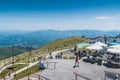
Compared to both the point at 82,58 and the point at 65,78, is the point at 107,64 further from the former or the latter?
the point at 65,78

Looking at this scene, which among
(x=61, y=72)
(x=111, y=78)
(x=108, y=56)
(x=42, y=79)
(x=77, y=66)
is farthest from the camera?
(x=108, y=56)

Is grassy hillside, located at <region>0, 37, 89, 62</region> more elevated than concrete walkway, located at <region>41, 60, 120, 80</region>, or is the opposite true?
concrete walkway, located at <region>41, 60, 120, 80</region>

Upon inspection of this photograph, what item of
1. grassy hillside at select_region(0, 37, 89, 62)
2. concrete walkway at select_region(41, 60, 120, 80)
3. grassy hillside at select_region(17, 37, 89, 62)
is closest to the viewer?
concrete walkway at select_region(41, 60, 120, 80)

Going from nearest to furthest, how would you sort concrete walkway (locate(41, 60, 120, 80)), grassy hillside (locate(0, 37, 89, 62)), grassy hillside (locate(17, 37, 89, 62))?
concrete walkway (locate(41, 60, 120, 80)), grassy hillside (locate(0, 37, 89, 62)), grassy hillside (locate(17, 37, 89, 62))

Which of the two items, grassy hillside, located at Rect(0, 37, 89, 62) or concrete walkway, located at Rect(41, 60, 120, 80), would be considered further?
grassy hillside, located at Rect(0, 37, 89, 62)

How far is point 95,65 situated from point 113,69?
3631 millimetres

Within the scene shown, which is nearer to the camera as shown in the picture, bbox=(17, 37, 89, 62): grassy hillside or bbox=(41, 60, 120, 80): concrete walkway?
bbox=(41, 60, 120, 80): concrete walkway

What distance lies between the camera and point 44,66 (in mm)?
37562

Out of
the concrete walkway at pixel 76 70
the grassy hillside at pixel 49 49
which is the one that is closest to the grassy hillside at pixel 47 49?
the grassy hillside at pixel 49 49

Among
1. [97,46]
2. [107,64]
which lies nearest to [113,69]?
[107,64]

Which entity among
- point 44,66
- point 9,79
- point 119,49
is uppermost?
point 119,49

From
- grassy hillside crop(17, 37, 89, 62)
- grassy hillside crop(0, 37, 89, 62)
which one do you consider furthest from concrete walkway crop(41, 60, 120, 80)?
grassy hillside crop(17, 37, 89, 62)

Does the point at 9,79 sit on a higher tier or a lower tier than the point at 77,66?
lower

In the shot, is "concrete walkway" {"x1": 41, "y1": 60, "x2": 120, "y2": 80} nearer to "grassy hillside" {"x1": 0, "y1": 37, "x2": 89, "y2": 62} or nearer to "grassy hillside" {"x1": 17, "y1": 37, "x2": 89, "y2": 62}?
"grassy hillside" {"x1": 0, "y1": 37, "x2": 89, "y2": 62}
